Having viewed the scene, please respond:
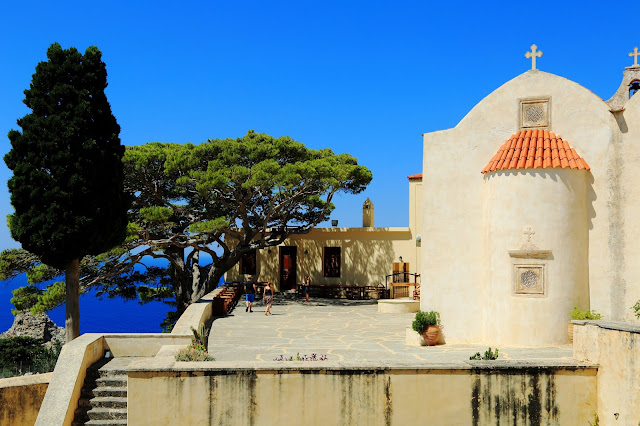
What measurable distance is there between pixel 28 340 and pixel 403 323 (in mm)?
18408

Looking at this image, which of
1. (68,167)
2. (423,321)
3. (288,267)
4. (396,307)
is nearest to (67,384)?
(68,167)

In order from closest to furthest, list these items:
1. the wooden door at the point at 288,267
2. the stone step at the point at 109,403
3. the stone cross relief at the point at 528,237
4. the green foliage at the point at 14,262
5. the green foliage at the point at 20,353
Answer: the stone step at the point at 109,403, the stone cross relief at the point at 528,237, the green foliage at the point at 14,262, the green foliage at the point at 20,353, the wooden door at the point at 288,267

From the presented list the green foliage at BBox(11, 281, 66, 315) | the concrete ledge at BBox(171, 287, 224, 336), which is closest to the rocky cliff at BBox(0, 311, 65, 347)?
the green foliage at BBox(11, 281, 66, 315)

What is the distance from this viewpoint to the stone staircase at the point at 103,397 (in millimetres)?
11586

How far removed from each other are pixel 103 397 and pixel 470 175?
10178 millimetres

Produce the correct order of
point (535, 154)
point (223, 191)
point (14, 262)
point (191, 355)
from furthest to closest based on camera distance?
point (223, 191)
point (14, 262)
point (535, 154)
point (191, 355)

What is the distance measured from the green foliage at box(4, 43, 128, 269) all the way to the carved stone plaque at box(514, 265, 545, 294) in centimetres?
1114

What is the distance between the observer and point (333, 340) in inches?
648

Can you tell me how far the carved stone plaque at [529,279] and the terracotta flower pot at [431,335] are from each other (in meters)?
2.26

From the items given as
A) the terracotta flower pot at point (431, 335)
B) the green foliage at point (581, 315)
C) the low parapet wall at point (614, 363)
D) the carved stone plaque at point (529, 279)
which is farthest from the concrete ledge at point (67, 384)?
the green foliage at point (581, 315)

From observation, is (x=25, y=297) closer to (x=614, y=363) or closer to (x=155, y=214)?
(x=155, y=214)

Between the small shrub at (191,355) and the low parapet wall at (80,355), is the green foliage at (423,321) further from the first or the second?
the small shrub at (191,355)

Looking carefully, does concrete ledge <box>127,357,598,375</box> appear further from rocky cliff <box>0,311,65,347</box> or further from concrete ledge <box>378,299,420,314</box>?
rocky cliff <box>0,311,65,347</box>

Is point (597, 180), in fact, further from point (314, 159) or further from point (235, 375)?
point (314, 159)
